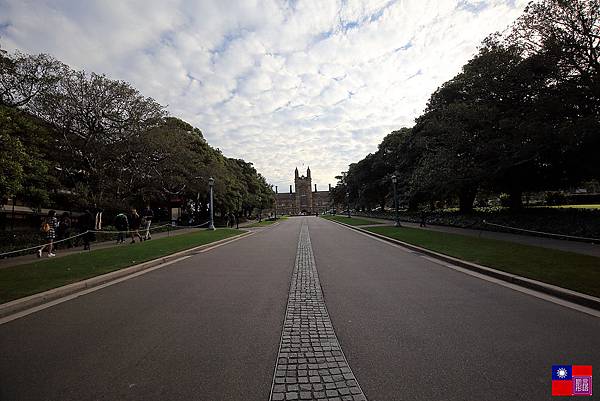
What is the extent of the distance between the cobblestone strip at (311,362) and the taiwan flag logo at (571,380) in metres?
1.92

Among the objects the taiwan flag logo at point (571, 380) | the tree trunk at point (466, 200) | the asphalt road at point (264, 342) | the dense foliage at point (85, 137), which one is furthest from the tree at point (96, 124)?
the tree trunk at point (466, 200)

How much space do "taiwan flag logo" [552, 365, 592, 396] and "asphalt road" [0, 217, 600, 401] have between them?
0.29 ft

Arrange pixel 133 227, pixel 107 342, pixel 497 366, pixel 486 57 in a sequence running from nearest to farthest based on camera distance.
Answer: pixel 497 366 → pixel 107 342 → pixel 133 227 → pixel 486 57

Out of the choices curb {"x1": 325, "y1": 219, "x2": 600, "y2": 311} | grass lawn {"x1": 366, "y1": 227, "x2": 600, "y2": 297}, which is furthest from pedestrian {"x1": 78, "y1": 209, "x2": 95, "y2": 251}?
grass lawn {"x1": 366, "y1": 227, "x2": 600, "y2": 297}

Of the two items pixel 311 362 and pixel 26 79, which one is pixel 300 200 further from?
pixel 311 362

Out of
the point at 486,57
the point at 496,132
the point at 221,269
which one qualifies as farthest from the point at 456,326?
the point at 486,57

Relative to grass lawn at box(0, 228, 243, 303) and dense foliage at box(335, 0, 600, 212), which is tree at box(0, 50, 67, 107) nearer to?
grass lawn at box(0, 228, 243, 303)

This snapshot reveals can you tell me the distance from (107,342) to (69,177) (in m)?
22.0

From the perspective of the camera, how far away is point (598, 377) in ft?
10.8

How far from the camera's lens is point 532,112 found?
58.4ft

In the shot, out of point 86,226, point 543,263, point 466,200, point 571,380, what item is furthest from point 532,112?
point 86,226

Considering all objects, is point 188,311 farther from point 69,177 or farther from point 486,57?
point 486,57

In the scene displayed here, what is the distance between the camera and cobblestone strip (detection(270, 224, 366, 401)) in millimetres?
3082

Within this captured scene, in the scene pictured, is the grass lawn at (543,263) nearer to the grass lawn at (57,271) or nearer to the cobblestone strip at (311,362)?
the cobblestone strip at (311,362)
